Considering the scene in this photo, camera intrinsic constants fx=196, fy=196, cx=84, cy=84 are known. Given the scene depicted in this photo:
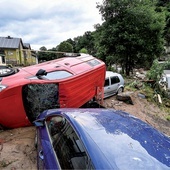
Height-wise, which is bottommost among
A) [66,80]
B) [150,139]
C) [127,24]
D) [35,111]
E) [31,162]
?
[31,162]

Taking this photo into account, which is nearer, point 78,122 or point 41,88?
point 78,122

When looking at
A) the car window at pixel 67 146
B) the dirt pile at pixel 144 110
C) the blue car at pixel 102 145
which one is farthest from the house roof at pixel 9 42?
the blue car at pixel 102 145

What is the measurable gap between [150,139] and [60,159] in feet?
3.63

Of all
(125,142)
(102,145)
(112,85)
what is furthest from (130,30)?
(102,145)

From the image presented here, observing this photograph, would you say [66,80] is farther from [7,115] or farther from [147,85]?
[147,85]

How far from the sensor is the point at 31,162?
389 cm

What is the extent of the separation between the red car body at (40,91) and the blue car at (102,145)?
2.09 m

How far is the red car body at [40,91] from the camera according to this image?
474 centimetres

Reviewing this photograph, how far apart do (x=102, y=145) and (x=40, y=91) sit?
337cm

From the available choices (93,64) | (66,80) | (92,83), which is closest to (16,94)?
(66,80)

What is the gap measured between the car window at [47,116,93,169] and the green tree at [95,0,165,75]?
1372 cm

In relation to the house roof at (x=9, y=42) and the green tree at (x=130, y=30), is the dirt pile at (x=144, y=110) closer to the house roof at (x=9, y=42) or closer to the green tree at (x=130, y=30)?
the green tree at (x=130, y=30)

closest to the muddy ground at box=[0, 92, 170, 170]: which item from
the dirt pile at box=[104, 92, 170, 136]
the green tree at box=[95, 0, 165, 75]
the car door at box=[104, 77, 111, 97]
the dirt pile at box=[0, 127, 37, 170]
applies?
the dirt pile at box=[0, 127, 37, 170]

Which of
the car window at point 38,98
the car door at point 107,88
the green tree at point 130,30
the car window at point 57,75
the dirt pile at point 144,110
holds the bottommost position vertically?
the dirt pile at point 144,110
